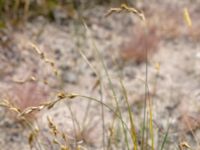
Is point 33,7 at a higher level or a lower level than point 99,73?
higher

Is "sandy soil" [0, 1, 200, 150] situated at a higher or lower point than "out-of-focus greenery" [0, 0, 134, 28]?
lower

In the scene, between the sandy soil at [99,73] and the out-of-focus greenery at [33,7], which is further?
the out-of-focus greenery at [33,7]

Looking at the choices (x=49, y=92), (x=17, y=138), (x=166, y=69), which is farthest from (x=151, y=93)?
(x=17, y=138)

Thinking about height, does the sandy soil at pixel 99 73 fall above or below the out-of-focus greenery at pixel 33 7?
below

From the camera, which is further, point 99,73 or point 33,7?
point 33,7

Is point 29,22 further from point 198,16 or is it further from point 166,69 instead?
point 198,16

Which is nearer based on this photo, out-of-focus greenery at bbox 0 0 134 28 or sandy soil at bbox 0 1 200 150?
sandy soil at bbox 0 1 200 150

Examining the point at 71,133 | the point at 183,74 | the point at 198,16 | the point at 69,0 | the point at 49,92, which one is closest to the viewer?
the point at 71,133

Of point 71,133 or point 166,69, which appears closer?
point 71,133
